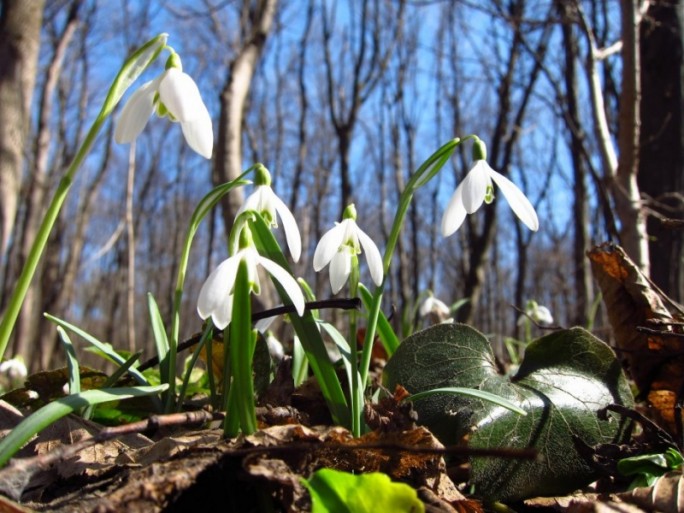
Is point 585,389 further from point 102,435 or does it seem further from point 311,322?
point 102,435

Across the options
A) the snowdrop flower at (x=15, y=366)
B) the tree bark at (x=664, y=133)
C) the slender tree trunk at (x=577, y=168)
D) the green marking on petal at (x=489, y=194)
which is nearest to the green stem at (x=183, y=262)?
the green marking on petal at (x=489, y=194)

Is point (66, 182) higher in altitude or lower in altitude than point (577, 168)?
lower

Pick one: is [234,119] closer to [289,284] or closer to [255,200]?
[255,200]

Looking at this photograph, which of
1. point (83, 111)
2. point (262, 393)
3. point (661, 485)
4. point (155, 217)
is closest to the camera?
point (661, 485)

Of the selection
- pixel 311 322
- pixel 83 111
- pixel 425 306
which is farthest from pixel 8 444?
pixel 83 111

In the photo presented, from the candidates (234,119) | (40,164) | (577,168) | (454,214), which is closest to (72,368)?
(454,214)

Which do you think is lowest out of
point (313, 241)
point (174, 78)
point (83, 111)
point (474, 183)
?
point (313, 241)

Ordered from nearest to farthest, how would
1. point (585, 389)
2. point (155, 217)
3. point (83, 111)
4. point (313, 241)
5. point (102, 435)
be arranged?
point (102, 435), point (585, 389), point (83, 111), point (313, 241), point (155, 217)
